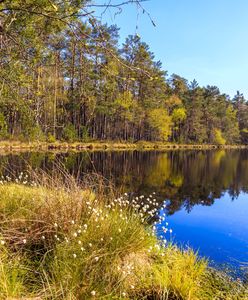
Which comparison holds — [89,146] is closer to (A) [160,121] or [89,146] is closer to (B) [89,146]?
(B) [89,146]

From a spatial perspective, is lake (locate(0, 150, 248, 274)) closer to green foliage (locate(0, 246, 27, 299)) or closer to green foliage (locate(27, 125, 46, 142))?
green foliage (locate(27, 125, 46, 142))

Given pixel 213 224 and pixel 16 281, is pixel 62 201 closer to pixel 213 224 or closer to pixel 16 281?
pixel 16 281

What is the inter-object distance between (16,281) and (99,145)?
42.6m

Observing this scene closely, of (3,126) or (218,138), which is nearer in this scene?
(3,126)

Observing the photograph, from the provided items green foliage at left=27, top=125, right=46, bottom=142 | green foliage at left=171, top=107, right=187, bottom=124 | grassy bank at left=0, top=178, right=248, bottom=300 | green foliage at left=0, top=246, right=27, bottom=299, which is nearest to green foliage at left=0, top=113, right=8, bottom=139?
green foliage at left=27, top=125, right=46, bottom=142

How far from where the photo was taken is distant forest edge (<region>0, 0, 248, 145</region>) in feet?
9.83

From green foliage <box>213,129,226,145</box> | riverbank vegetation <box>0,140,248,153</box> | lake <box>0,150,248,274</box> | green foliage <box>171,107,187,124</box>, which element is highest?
green foliage <box>171,107,187,124</box>

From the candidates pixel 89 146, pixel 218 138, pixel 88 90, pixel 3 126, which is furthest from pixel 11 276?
pixel 218 138

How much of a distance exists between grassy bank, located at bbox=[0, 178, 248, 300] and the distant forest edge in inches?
56.4

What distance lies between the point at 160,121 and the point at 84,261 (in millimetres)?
55805

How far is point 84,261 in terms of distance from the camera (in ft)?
12.8

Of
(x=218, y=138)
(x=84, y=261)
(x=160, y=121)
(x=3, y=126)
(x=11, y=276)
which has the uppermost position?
(x=160, y=121)

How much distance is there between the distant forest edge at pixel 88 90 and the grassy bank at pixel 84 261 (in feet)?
4.70

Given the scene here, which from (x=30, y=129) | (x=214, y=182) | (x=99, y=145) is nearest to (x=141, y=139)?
(x=99, y=145)
